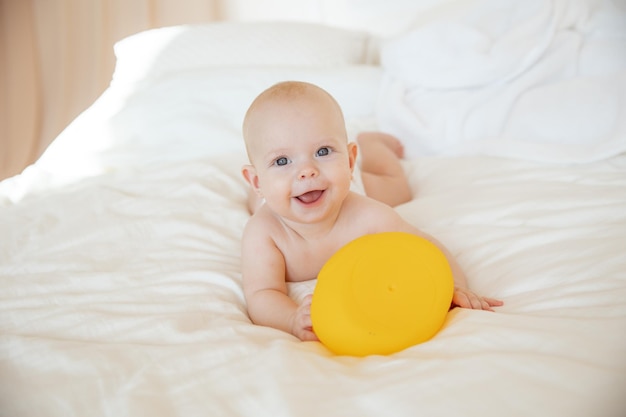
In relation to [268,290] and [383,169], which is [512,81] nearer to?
[383,169]

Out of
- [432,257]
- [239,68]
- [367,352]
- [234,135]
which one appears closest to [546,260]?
[432,257]

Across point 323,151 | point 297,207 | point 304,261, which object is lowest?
point 304,261

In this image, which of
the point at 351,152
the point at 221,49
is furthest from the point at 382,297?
the point at 221,49

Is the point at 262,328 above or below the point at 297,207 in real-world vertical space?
below

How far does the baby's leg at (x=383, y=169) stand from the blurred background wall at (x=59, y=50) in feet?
4.60

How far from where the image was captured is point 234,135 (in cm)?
186

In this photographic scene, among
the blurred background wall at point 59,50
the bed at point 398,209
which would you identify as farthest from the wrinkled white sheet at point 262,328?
the blurred background wall at point 59,50

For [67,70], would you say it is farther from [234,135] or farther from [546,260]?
[546,260]

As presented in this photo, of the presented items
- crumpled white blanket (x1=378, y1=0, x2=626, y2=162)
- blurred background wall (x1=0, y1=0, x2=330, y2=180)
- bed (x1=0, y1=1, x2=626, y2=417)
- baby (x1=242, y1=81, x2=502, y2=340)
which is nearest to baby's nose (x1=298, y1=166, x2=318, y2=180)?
baby (x1=242, y1=81, x2=502, y2=340)

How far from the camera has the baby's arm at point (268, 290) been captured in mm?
924

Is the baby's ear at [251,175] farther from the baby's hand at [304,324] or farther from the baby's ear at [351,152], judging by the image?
the baby's hand at [304,324]

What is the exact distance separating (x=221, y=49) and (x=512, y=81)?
3.62 ft

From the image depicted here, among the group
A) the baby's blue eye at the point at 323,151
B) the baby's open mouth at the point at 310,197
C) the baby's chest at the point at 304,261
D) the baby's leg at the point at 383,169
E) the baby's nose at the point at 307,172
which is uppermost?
the baby's blue eye at the point at 323,151

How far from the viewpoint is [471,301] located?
903 mm
